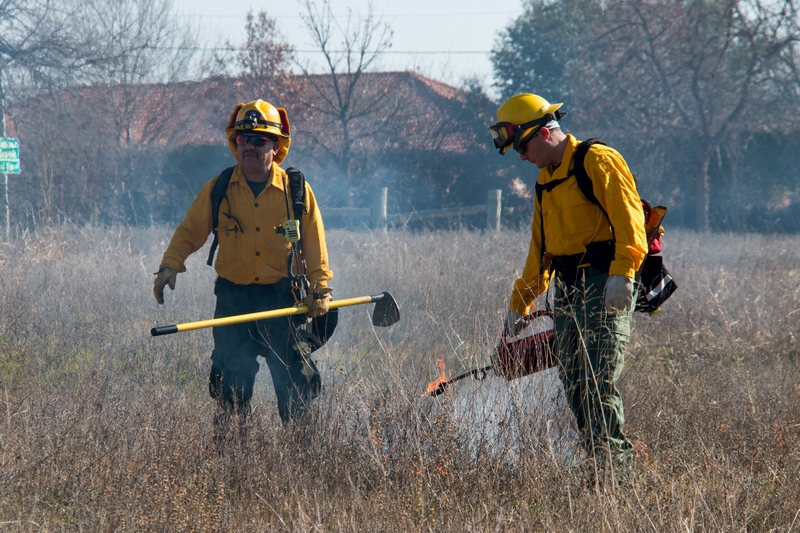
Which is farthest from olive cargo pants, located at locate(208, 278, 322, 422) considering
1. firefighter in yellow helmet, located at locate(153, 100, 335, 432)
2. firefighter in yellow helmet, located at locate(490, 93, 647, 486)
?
firefighter in yellow helmet, located at locate(490, 93, 647, 486)

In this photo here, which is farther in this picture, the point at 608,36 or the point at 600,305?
the point at 608,36

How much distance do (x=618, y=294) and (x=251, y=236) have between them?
1.98 metres

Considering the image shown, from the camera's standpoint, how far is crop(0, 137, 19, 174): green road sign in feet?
30.8

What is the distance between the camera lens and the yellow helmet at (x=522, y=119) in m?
3.43

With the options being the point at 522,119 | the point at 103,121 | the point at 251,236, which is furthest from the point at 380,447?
the point at 103,121

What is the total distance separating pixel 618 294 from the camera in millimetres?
3096

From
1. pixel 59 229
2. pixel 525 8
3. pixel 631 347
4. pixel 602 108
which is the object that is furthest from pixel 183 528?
pixel 525 8

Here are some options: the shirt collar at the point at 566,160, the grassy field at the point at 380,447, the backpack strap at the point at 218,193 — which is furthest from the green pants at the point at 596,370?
the backpack strap at the point at 218,193

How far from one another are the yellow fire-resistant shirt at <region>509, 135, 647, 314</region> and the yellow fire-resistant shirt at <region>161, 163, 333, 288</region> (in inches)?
43.9

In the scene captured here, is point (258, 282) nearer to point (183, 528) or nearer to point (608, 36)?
point (183, 528)

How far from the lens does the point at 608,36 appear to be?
21828 mm

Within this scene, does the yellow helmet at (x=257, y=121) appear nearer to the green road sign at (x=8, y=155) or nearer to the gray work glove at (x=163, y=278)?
the gray work glove at (x=163, y=278)

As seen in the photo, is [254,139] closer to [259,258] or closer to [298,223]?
[298,223]

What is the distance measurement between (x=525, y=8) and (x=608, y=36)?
431 centimetres
